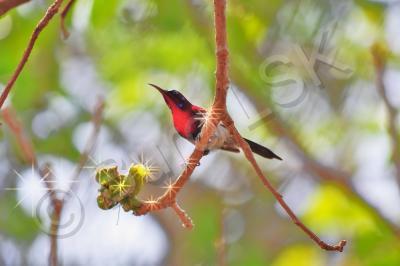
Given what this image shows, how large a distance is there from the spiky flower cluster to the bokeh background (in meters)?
1.37

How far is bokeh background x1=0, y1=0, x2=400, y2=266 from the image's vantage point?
3.50 metres

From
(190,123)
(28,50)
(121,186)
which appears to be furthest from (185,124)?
(28,50)

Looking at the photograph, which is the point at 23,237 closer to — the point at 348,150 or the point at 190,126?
the point at 348,150

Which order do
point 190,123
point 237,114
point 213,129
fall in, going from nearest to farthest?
1. point 213,129
2. point 190,123
3. point 237,114

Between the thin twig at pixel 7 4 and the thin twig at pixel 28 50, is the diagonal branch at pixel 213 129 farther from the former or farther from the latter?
the thin twig at pixel 7 4

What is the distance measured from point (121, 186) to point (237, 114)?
5.08 feet

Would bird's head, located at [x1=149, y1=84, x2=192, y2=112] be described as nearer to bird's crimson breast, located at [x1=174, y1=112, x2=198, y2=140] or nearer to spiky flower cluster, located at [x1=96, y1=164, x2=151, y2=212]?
bird's crimson breast, located at [x1=174, y1=112, x2=198, y2=140]

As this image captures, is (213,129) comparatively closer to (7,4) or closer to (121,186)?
(121,186)

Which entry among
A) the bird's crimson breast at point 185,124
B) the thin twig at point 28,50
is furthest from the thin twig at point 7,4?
the bird's crimson breast at point 185,124

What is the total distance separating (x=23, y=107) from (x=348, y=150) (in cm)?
205

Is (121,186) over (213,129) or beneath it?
beneath

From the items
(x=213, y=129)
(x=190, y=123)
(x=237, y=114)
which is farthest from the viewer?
(x=237, y=114)

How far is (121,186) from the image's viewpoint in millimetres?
1603

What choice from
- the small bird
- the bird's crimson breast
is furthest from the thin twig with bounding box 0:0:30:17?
the bird's crimson breast
